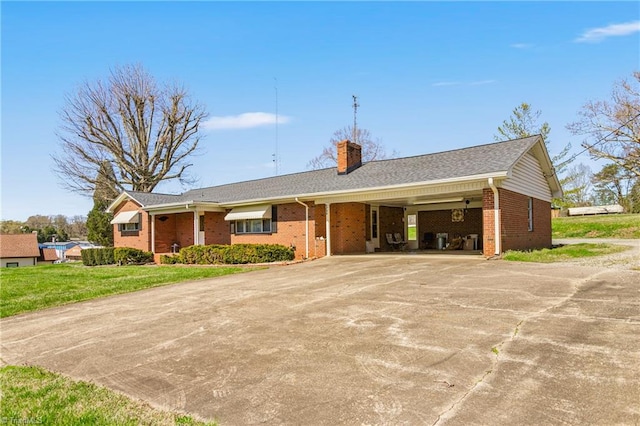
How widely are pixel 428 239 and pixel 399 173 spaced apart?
20.1 ft

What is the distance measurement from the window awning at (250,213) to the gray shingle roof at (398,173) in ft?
1.56

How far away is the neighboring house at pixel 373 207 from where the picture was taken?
13.1 metres

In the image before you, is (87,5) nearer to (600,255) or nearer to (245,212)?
(245,212)

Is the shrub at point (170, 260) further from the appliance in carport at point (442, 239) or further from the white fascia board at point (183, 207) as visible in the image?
the appliance in carport at point (442, 239)

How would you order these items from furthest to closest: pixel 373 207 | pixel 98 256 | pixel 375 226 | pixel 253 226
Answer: pixel 98 256
pixel 253 226
pixel 375 226
pixel 373 207

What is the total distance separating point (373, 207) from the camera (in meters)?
19.0

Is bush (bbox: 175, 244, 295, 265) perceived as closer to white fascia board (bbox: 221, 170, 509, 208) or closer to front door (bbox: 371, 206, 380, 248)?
white fascia board (bbox: 221, 170, 509, 208)

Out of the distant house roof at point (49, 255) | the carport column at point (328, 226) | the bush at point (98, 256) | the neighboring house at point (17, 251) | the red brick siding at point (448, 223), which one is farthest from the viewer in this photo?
the distant house roof at point (49, 255)

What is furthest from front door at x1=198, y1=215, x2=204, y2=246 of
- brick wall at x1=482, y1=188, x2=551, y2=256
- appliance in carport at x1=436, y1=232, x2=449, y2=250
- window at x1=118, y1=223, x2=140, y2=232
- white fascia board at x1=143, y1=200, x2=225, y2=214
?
brick wall at x1=482, y1=188, x2=551, y2=256

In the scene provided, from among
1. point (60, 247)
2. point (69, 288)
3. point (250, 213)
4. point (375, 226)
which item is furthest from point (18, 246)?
point (375, 226)

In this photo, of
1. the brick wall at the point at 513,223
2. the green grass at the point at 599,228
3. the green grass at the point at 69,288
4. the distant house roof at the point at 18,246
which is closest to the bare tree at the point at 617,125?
the green grass at the point at 599,228

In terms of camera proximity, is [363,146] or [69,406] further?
[363,146]

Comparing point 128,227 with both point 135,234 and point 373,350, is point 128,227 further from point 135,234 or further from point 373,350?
point 373,350

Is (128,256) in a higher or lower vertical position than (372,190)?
lower
